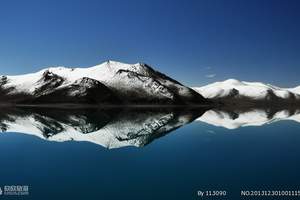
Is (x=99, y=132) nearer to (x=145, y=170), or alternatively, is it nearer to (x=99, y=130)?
(x=99, y=130)

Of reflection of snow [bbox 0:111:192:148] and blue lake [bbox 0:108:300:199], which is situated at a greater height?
reflection of snow [bbox 0:111:192:148]

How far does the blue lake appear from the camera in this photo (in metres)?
21.7

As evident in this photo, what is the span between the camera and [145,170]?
91.4 feet

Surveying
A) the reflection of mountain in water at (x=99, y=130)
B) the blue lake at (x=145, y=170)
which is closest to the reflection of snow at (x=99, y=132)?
the reflection of mountain in water at (x=99, y=130)

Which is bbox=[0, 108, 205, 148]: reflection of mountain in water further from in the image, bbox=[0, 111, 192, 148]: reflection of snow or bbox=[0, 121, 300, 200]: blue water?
bbox=[0, 121, 300, 200]: blue water

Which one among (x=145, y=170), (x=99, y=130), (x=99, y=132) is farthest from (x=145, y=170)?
(x=99, y=130)

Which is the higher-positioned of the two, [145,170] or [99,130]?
[99,130]

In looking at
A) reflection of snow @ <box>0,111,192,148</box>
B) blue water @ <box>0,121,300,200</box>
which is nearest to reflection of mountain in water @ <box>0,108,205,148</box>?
reflection of snow @ <box>0,111,192,148</box>

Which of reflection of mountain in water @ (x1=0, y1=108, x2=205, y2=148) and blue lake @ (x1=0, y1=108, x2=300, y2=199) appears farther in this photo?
reflection of mountain in water @ (x1=0, y1=108, x2=205, y2=148)

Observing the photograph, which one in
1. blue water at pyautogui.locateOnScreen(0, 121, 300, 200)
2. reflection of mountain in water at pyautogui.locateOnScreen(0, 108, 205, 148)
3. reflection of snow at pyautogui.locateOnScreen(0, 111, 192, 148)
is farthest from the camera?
reflection of mountain in water at pyautogui.locateOnScreen(0, 108, 205, 148)

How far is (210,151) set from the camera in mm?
39062

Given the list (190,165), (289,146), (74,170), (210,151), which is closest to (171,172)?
(190,165)

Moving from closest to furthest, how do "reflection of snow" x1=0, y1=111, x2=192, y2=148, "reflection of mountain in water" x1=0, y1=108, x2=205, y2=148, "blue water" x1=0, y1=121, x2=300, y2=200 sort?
1. "blue water" x1=0, y1=121, x2=300, y2=200
2. "reflection of snow" x1=0, y1=111, x2=192, y2=148
3. "reflection of mountain in water" x1=0, y1=108, x2=205, y2=148

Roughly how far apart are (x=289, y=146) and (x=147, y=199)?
1150 inches
